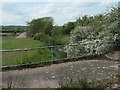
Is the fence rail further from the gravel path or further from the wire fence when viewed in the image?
the gravel path

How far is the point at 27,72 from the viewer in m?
11.4

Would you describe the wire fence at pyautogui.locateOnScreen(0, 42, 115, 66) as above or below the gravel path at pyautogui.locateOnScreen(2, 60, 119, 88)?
above

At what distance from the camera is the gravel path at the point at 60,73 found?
30.8 ft

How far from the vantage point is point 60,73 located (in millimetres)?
11023

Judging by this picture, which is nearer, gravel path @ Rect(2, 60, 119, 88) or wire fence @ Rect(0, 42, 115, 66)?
gravel path @ Rect(2, 60, 119, 88)

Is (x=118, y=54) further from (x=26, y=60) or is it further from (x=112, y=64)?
(x=26, y=60)

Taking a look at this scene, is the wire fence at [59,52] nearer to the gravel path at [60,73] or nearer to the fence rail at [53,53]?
the fence rail at [53,53]

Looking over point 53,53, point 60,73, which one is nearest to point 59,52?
point 53,53

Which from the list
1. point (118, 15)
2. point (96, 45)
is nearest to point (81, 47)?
point (96, 45)

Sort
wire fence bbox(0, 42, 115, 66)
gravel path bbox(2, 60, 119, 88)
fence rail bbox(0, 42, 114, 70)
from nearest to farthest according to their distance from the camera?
gravel path bbox(2, 60, 119, 88) → fence rail bbox(0, 42, 114, 70) → wire fence bbox(0, 42, 115, 66)

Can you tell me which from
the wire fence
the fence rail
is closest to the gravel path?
the fence rail

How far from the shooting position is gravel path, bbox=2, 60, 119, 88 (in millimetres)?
9375

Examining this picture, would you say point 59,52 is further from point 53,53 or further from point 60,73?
point 60,73

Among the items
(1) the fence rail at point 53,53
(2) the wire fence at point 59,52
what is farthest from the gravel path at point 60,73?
(2) the wire fence at point 59,52
